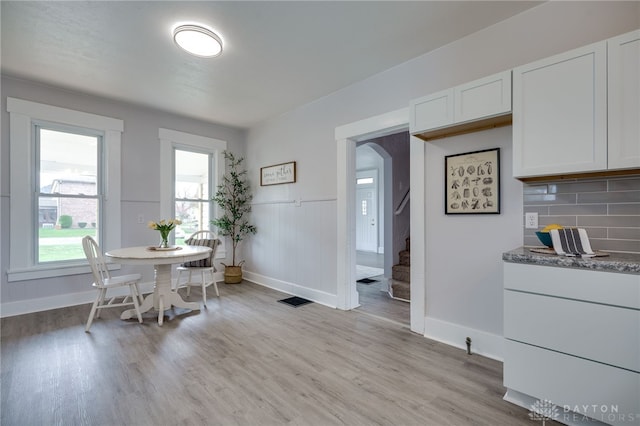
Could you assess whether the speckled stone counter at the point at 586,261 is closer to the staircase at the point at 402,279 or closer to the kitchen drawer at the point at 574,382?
the kitchen drawer at the point at 574,382

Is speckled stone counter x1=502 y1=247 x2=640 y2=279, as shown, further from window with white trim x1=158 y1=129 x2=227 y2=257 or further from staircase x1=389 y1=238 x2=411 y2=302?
window with white trim x1=158 y1=129 x2=227 y2=257

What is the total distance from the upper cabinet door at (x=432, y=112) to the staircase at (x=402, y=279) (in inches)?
89.0

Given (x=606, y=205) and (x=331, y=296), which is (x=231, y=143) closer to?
(x=331, y=296)

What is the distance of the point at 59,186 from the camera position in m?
3.53

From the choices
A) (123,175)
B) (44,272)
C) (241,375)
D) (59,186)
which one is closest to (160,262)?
(241,375)

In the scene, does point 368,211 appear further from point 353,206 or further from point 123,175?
point 123,175

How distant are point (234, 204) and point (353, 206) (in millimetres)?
2420

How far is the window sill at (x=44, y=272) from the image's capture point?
318 centimetres

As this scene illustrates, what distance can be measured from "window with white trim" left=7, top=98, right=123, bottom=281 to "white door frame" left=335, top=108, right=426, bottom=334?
308 cm

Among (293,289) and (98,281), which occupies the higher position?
(98,281)

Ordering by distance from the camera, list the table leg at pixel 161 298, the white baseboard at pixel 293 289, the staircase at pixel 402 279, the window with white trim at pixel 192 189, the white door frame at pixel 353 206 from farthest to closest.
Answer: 1. the window with white trim at pixel 192 189
2. the staircase at pixel 402 279
3. the white baseboard at pixel 293 289
4. the table leg at pixel 161 298
5. the white door frame at pixel 353 206

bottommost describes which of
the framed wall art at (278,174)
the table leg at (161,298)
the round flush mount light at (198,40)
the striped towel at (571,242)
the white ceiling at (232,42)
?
the table leg at (161,298)

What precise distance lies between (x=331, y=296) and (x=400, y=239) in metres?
1.73

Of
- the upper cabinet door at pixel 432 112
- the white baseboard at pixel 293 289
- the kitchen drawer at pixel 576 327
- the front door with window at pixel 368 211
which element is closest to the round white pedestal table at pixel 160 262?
the white baseboard at pixel 293 289
